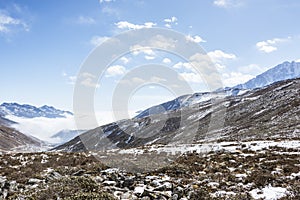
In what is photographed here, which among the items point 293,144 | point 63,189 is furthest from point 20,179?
point 293,144

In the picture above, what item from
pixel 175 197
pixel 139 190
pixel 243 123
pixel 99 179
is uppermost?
pixel 243 123

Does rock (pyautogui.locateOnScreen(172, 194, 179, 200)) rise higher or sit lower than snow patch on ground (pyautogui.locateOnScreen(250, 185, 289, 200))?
higher

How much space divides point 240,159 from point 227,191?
8.16 meters

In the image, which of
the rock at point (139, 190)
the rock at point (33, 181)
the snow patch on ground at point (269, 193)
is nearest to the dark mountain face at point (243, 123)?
the snow patch on ground at point (269, 193)

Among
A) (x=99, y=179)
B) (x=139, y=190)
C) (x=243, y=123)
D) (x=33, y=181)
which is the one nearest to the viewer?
(x=139, y=190)

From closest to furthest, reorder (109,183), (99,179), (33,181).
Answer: (109,183), (99,179), (33,181)

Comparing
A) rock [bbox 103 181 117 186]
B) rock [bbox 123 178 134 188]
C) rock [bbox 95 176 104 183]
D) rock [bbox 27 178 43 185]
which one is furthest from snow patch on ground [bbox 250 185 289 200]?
rock [bbox 27 178 43 185]

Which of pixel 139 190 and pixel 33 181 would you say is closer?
pixel 139 190

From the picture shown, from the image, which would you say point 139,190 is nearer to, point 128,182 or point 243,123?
point 128,182

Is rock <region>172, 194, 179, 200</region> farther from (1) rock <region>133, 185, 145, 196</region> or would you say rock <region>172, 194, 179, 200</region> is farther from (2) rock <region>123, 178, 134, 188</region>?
(2) rock <region>123, 178, 134, 188</region>

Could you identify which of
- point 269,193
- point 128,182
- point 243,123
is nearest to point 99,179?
point 128,182

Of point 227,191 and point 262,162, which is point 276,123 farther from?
point 227,191

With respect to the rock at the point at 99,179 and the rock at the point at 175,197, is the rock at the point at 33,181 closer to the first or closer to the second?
the rock at the point at 99,179

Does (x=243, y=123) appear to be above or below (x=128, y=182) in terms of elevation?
above
